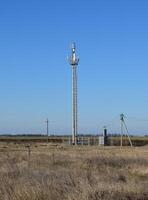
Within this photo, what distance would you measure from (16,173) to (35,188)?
21.2ft

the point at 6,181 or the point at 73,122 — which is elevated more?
the point at 73,122

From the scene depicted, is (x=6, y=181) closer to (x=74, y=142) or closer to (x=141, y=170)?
(x=141, y=170)

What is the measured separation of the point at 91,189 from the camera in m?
14.7

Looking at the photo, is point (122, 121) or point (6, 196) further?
point (122, 121)

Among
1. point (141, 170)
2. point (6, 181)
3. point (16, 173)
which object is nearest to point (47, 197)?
point (6, 181)

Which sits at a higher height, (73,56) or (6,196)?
(73,56)

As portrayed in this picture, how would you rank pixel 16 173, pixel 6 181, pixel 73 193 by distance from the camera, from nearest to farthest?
pixel 73 193
pixel 6 181
pixel 16 173

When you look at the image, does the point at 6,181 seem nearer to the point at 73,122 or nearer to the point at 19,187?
the point at 19,187

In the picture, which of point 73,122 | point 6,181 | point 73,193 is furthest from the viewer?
point 73,122

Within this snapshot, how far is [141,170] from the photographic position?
24.5 meters

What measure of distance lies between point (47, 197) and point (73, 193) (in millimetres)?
647

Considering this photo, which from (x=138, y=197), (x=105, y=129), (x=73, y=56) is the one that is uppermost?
(x=73, y=56)

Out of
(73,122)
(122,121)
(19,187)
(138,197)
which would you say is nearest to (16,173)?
(19,187)

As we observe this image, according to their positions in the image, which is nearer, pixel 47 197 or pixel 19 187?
pixel 47 197
